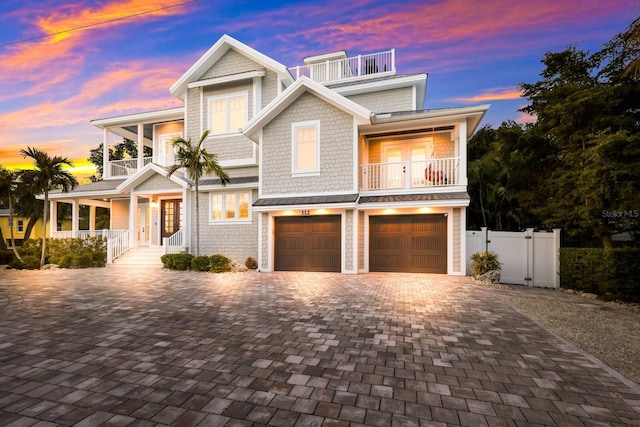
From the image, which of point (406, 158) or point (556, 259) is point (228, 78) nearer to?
point (406, 158)

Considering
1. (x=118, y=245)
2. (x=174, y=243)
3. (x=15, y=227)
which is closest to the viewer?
(x=174, y=243)

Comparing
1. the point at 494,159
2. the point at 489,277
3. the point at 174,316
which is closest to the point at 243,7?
the point at 174,316

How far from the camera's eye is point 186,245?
14.9 meters

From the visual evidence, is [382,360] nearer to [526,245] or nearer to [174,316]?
[174,316]

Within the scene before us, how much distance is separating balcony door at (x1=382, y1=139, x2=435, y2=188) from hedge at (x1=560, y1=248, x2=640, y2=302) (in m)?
5.70

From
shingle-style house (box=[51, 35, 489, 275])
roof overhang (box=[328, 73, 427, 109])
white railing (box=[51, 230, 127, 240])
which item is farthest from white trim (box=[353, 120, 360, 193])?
white railing (box=[51, 230, 127, 240])

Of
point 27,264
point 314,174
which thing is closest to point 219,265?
point 314,174

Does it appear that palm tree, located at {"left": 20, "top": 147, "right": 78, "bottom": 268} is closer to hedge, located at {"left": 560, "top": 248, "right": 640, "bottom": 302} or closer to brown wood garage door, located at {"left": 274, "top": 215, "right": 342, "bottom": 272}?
brown wood garage door, located at {"left": 274, "top": 215, "right": 342, "bottom": 272}

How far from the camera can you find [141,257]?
14516 millimetres

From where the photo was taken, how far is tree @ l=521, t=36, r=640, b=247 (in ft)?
25.6

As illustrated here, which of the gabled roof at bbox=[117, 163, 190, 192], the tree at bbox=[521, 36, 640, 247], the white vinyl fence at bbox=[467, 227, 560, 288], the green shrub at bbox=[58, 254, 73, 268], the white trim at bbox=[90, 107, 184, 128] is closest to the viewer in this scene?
the tree at bbox=[521, 36, 640, 247]

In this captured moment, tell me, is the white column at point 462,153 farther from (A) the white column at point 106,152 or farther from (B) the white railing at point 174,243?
(A) the white column at point 106,152

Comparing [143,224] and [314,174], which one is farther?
[143,224]

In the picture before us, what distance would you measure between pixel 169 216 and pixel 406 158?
43.9 feet
